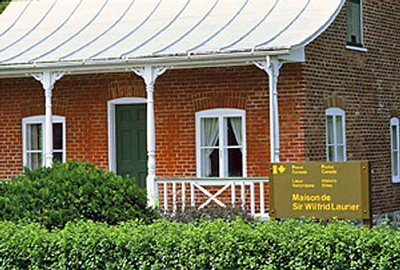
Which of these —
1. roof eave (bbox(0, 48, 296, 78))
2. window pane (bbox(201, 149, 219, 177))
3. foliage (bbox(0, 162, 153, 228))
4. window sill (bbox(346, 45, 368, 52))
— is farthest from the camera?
window sill (bbox(346, 45, 368, 52))

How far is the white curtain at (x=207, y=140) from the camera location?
1870 cm

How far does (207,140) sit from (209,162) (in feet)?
1.42

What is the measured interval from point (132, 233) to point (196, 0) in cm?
1003

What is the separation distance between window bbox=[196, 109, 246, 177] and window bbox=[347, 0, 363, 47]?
3.06 m

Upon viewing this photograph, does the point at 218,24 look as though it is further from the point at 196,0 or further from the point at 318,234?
the point at 318,234

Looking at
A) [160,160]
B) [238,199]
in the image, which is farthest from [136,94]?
[238,199]

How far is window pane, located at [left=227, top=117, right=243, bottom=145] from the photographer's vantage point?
18453mm

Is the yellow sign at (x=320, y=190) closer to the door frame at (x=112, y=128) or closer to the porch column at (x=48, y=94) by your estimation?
the porch column at (x=48, y=94)

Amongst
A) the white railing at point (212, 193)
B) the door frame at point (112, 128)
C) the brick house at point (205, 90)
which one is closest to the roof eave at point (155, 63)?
the brick house at point (205, 90)

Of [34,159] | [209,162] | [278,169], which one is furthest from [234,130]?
[278,169]

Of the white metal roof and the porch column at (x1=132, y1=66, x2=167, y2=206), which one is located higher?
the white metal roof

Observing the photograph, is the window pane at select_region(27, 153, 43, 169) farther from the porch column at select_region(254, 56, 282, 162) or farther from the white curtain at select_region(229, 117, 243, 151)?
the porch column at select_region(254, 56, 282, 162)

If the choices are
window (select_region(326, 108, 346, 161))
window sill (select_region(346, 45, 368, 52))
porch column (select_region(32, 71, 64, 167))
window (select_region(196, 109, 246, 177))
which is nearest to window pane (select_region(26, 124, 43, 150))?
porch column (select_region(32, 71, 64, 167))

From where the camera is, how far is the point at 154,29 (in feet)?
62.3
